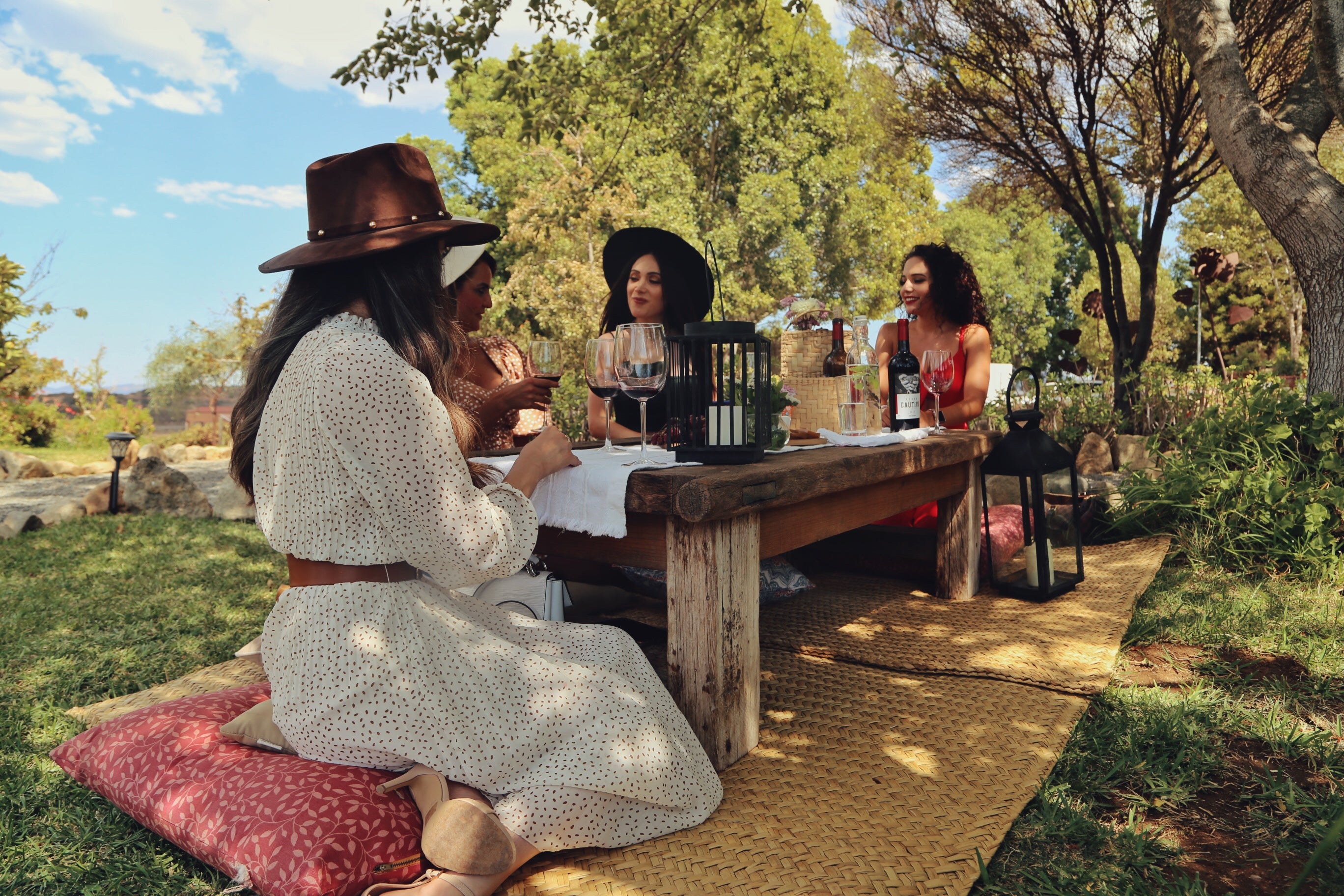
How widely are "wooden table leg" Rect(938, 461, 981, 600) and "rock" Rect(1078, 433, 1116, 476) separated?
344cm

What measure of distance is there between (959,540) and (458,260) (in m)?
2.54

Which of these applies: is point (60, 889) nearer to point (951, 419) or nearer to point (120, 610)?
point (120, 610)

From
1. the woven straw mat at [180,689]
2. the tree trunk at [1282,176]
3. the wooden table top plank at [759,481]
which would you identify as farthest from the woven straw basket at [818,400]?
the tree trunk at [1282,176]

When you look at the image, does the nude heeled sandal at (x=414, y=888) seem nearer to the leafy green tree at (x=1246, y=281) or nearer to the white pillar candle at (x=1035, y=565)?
the white pillar candle at (x=1035, y=565)

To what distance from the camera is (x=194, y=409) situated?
65.9ft

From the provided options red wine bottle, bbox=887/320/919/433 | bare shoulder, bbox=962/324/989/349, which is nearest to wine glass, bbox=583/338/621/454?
red wine bottle, bbox=887/320/919/433

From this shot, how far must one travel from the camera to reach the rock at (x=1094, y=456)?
6867 millimetres

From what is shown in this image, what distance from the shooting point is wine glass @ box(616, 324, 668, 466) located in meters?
2.12

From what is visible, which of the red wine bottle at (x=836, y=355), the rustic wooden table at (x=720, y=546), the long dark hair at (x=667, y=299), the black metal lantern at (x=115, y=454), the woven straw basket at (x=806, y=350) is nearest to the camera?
the rustic wooden table at (x=720, y=546)

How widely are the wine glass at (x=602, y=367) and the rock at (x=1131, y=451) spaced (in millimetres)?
5853

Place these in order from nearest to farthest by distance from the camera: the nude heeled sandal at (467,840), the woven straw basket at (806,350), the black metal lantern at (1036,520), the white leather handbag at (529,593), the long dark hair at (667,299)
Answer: the nude heeled sandal at (467,840), the white leather handbag at (529,593), the woven straw basket at (806,350), the black metal lantern at (1036,520), the long dark hair at (667,299)

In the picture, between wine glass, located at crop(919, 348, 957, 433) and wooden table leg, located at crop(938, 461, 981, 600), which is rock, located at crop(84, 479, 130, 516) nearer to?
wooden table leg, located at crop(938, 461, 981, 600)

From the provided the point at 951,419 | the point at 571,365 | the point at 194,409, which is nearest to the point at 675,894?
the point at 951,419

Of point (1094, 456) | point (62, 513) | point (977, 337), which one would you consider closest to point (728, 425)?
point (977, 337)
